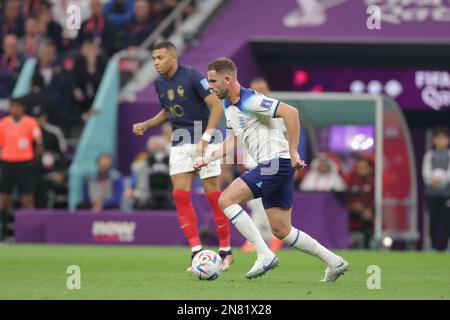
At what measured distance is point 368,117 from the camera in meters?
20.6

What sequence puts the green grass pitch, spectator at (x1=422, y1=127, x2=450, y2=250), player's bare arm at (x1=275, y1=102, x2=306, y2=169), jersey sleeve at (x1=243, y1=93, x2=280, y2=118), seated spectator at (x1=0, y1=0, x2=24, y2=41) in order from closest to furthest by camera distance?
the green grass pitch < player's bare arm at (x1=275, y1=102, x2=306, y2=169) < jersey sleeve at (x1=243, y1=93, x2=280, y2=118) < spectator at (x1=422, y1=127, x2=450, y2=250) < seated spectator at (x1=0, y1=0, x2=24, y2=41)

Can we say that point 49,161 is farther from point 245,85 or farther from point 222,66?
point 222,66

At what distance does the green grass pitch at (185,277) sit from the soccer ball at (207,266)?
95 millimetres

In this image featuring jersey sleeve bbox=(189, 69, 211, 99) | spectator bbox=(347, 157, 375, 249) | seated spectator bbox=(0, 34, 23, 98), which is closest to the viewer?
jersey sleeve bbox=(189, 69, 211, 99)

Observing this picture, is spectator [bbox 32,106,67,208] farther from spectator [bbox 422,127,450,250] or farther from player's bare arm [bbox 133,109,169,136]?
player's bare arm [bbox 133,109,169,136]

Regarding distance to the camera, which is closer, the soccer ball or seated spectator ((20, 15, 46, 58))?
the soccer ball

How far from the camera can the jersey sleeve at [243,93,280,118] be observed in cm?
1092

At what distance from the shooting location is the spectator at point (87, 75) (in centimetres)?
2172

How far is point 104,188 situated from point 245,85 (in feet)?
10.6

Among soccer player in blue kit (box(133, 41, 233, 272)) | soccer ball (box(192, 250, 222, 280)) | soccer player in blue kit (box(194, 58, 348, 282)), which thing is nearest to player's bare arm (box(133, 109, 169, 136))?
soccer player in blue kit (box(133, 41, 233, 272))

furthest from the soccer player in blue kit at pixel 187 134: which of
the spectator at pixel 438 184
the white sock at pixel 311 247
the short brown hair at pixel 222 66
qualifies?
the spectator at pixel 438 184

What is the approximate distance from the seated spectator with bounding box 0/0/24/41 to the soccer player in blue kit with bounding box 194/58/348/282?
43.5 ft

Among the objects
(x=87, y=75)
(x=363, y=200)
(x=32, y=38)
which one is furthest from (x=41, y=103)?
(x=363, y=200)

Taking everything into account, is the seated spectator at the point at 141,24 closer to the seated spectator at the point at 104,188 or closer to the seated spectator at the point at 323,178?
the seated spectator at the point at 104,188
